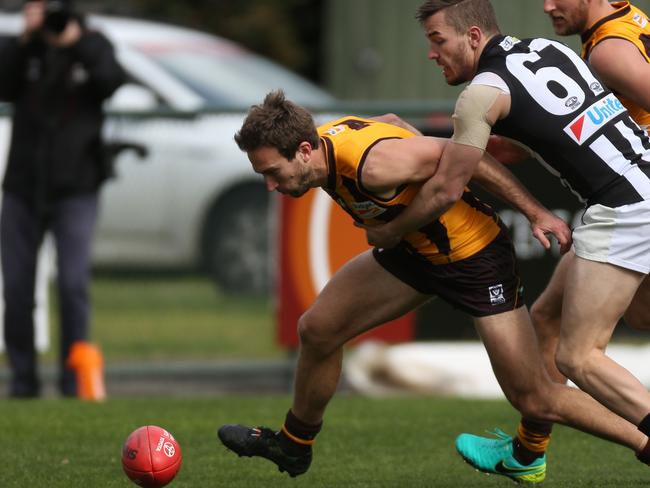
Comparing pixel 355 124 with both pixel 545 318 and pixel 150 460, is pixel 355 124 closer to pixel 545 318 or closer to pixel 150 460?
pixel 545 318

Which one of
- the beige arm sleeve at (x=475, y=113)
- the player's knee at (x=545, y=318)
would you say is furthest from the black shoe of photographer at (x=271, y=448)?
the beige arm sleeve at (x=475, y=113)

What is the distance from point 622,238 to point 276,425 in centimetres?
324

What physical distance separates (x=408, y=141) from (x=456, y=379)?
4.95 metres

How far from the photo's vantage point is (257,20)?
21.7 metres

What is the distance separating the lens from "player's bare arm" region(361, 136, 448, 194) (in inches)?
246

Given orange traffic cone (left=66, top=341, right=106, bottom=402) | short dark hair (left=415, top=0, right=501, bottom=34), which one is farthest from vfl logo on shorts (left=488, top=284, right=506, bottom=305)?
orange traffic cone (left=66, top=341, right=106, bottom=402)

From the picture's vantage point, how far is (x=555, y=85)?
6172mm

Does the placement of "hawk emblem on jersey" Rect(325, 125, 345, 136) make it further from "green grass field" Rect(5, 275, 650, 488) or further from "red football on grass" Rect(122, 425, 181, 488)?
"green grass field" Rect(5, 275, 650, 488)

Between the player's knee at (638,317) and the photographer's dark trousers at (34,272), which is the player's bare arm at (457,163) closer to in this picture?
the player's knee at (638,317)

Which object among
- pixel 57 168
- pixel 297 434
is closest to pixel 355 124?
pixel 297 434

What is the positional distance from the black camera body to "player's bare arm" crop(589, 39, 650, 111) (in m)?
4.76

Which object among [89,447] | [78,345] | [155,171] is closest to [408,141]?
[89,447]

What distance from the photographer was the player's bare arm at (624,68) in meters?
6.34

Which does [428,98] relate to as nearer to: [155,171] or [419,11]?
[155,171]
